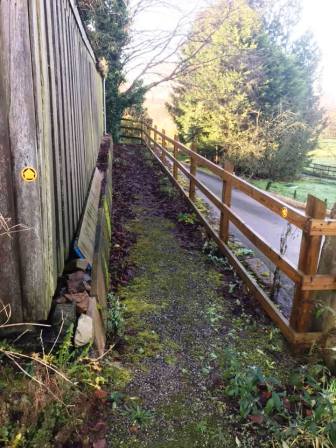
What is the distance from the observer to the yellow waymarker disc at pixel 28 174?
203 centimetres

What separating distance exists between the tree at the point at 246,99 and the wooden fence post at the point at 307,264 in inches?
665

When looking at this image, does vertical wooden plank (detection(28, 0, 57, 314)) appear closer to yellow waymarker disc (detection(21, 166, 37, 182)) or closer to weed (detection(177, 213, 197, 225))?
yellow waymarker disc (detection(21, 166, 37, 182))

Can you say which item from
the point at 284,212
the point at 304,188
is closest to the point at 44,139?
the point at 284,212

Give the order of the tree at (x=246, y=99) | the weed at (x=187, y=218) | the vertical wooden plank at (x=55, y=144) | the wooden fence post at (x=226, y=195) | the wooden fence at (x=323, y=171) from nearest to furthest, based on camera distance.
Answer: the vertical wooden plank at (x=55, y=144) < the wooden fence post at (x=226, y=195) < the weed at (x=187, y=218) < the tree at (x=246, y=99) < the wooden fence at (x=323, y=171)

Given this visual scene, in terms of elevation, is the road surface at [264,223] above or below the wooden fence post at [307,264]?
below

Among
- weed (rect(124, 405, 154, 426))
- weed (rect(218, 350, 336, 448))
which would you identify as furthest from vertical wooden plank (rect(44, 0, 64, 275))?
weed (rect(218, 350, 336, 448))

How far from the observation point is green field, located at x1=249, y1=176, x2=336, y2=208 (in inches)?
794

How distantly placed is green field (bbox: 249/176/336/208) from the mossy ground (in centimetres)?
1544

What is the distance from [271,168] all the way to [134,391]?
1945cm

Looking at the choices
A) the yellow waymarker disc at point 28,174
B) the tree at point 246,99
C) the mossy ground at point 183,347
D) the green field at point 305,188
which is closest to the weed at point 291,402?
the mossy ground at point 183,347

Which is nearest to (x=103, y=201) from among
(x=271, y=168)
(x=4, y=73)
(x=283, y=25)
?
(x=4, y=73)

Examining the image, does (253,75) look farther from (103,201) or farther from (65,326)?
(65,326)

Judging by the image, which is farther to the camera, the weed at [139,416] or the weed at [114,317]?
the weed at [114,317]

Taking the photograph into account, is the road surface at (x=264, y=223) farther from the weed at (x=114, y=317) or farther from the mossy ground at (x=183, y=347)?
the weed at (x=114, y=317)
